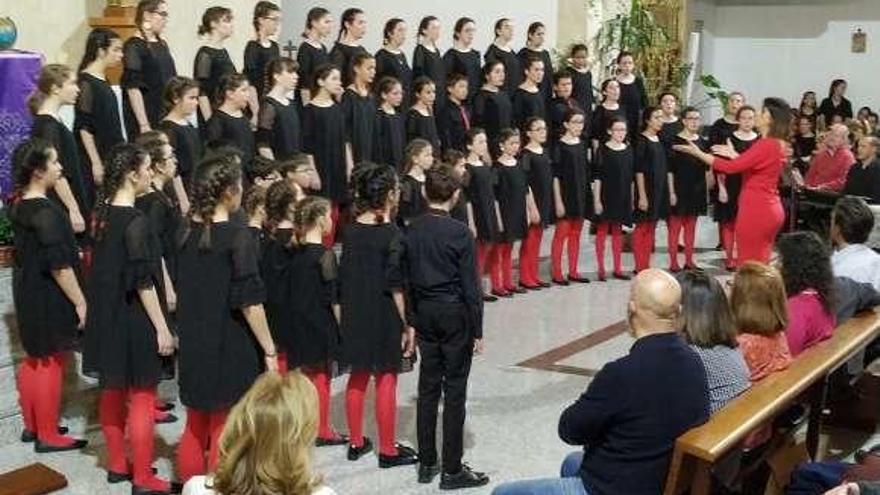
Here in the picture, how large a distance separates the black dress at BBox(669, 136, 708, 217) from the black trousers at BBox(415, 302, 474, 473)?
17.1ft

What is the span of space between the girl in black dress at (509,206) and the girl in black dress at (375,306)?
335 centimetres

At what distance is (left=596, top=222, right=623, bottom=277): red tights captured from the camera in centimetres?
930

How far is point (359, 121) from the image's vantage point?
26.0ft

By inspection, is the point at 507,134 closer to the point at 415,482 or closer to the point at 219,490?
the point at 415,482

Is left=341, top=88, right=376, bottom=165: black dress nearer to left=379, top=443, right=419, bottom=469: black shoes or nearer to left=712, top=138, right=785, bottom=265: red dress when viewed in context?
left=712, top=138, right=785, bottom=265: red dress

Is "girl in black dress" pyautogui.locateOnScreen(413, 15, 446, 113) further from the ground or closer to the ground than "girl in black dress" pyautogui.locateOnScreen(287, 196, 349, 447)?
further from the ground

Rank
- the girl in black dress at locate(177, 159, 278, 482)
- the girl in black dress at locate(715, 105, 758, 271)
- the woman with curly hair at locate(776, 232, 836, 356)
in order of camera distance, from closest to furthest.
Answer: the girl in black dress at locate(177, 159, 278, 482), the woman with curly hair at locate(776, 232, 836, 356), the girl in black dress at locate(715, 105, 758, 271)

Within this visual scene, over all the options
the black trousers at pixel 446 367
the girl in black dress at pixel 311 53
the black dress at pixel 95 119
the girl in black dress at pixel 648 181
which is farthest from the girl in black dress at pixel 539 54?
the black trousers at pixel 446 367

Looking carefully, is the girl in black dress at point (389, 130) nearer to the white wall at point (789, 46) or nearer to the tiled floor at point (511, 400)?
the tiled floor at point (511, 400)

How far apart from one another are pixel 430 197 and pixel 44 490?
1.99m

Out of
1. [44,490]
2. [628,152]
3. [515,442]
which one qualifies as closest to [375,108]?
[628,152]

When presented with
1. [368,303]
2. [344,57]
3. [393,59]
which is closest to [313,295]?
[368,303]

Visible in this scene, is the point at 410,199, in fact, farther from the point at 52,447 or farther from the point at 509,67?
the point at 509,67

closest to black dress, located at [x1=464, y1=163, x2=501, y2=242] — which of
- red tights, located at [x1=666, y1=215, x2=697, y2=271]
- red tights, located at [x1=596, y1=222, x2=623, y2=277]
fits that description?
red tights, located at [x1=596, y1=222, x2=623, y2=277]
